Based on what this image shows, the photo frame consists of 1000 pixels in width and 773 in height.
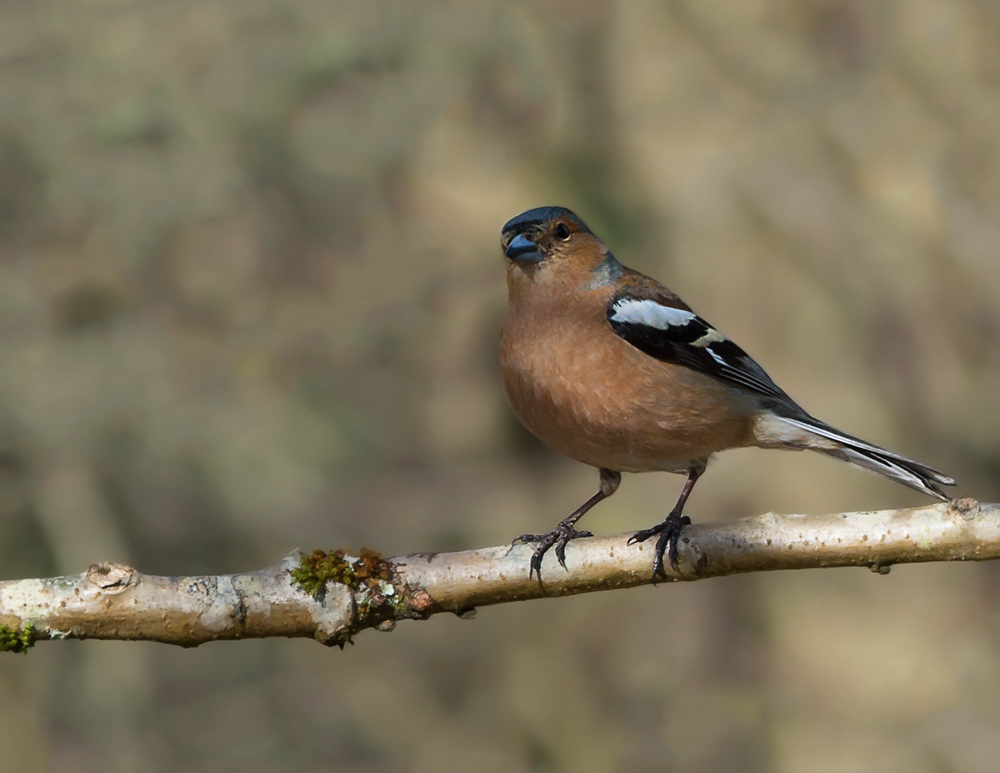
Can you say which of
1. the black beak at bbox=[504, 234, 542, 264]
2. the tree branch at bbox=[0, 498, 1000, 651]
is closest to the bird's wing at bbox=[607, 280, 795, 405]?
the black beak at bbox=[504, 234, 542, 264]

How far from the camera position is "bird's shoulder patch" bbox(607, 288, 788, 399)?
521 centimetres

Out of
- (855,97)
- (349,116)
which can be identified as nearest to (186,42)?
(349,116)

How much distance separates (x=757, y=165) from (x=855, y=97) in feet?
4.05

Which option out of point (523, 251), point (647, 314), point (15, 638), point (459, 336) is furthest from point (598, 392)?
point (459, 336)

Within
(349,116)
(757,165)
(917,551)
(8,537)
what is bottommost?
(917,551)

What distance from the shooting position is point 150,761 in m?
9.10

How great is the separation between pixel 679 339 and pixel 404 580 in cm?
207

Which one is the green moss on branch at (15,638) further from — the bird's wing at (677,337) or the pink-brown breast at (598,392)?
the bird's wing at (677,337)

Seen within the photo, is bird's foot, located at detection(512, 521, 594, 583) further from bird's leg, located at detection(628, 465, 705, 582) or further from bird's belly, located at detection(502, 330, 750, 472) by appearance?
bird's belly, located at detection(502, 330, 750, 472)

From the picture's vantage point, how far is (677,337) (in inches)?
212

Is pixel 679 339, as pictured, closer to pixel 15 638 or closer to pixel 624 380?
pixel 624 380

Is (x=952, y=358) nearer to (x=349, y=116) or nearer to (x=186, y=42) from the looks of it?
(x=349, y=116)

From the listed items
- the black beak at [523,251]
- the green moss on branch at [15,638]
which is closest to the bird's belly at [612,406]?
the black beak at [523,251]

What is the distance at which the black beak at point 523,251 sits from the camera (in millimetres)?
5285
